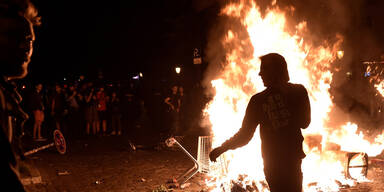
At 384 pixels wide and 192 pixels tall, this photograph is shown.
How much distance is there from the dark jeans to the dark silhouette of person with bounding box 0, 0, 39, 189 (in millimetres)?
2574

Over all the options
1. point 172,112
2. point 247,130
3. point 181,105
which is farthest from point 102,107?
point 247,130

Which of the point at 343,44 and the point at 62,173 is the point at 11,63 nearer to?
the point at 62,173

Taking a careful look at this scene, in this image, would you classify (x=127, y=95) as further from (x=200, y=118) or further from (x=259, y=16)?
(x=259, y=16)

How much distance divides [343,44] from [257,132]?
22.1 metres

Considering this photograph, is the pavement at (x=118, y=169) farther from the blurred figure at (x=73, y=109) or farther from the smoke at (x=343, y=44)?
the smoke at (x=343, y=44)

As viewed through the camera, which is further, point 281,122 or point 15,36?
point 281,122

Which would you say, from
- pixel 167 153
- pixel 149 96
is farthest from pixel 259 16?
pixel 149 96

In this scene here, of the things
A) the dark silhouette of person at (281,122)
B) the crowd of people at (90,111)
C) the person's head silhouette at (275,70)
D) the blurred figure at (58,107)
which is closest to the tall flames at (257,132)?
the dark silhouette of person at (281,122)

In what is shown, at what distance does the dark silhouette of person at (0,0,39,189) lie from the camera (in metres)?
1.53

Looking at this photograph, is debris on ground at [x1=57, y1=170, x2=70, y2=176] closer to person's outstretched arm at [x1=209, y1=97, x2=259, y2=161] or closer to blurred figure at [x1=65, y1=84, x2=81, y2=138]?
blurred figure at [x1=65, y1=84, x2=81, y2=138]

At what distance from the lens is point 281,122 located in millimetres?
3408

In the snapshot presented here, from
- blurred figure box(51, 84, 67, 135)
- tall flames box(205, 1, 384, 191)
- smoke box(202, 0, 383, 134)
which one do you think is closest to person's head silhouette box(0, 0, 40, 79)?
tall flames box(205, 1, 384, 191)

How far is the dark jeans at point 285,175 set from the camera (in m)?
3.39

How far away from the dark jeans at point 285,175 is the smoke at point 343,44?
12.3 m
